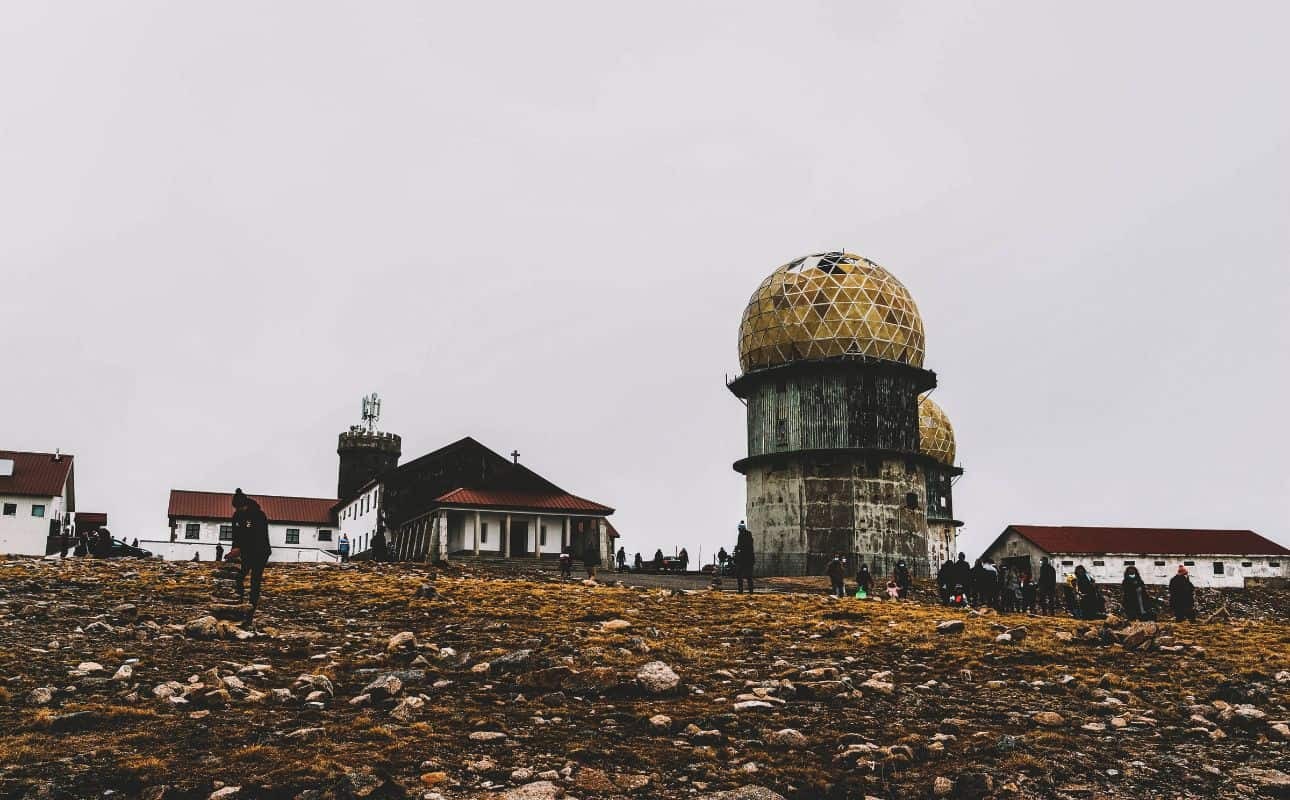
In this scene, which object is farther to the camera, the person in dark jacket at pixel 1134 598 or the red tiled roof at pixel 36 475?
the red tiled roof at pixel 36 475

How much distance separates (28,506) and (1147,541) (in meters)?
57.8

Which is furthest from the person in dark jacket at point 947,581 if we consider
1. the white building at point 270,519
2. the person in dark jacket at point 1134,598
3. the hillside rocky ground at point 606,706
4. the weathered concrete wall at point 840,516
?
the white building at point 270,519

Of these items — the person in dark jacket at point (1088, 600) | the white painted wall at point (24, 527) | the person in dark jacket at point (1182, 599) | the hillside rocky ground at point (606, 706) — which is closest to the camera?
the hillside rocky ground at point (606, 706)

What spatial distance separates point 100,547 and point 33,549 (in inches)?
628

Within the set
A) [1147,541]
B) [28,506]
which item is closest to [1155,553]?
[1147,541]

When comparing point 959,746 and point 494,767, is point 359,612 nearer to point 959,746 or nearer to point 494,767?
point 494,767

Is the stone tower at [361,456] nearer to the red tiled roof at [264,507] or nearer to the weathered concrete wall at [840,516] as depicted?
the red tiled roof at [264,507]

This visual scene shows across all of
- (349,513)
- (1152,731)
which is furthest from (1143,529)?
(1152,731)

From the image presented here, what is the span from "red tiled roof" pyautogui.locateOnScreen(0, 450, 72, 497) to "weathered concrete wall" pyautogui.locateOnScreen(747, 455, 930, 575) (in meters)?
32.3

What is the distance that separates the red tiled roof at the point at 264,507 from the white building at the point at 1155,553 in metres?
44.5

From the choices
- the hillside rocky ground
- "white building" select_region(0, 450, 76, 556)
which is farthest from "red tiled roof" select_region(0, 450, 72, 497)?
the hillside rocky ground

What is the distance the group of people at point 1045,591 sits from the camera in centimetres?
2500

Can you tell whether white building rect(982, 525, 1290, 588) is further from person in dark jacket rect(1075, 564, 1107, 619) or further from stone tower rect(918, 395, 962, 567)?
person in dark jacket rect(1075, 564, 1107, 619)

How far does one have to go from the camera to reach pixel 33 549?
50812mm
